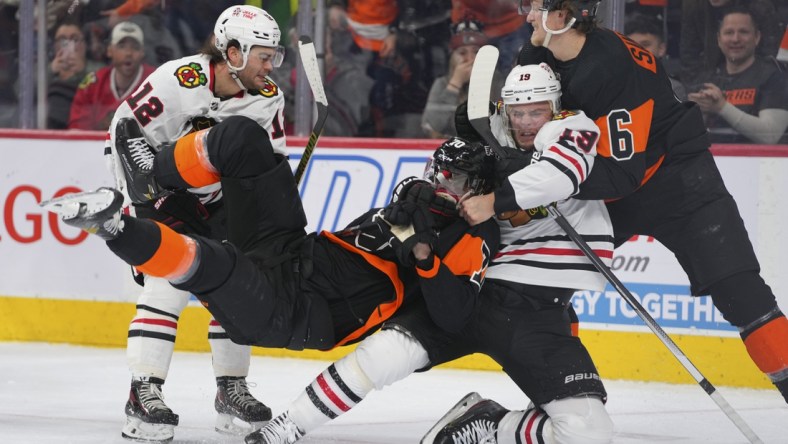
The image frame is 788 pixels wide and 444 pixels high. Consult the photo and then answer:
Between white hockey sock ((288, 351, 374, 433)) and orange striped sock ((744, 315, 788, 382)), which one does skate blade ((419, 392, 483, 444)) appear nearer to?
white hockey sock ((288, 351, 374, 433))

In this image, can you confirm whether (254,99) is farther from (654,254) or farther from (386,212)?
(654,254)

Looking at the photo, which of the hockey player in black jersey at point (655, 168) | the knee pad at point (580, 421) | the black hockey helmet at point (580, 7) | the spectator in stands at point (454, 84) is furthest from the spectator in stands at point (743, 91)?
the knee pad at point (580, 421)

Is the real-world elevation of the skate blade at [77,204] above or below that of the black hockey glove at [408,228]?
above

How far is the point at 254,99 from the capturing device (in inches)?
142

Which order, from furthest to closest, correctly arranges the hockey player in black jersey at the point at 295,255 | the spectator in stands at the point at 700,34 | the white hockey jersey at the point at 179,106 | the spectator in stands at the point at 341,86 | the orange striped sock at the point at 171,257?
the spectator in stands at the point at 341,86 → the spectator in stands at the point at 700,34 → the white hockey jersey at the point at 179,106 → the hockey player in black jersey at the point at 295,255 → the orange striped sock at the point at 171,257

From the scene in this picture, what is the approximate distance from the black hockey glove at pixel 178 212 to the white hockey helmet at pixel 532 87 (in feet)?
3.27

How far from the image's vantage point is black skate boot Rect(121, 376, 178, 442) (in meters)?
3.32

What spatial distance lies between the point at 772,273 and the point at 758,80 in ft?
2.34

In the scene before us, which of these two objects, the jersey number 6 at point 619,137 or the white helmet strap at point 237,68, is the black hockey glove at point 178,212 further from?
the jersey number 6 at point 619,137

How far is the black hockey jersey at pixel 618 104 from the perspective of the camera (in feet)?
10.0

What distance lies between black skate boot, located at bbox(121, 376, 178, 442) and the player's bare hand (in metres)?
1.03

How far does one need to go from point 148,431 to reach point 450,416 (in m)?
0.84

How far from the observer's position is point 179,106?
350cm

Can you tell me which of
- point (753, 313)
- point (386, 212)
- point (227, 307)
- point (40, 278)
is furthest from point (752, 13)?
point (40, 278)
